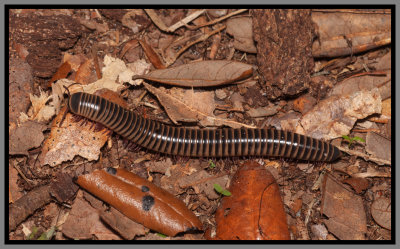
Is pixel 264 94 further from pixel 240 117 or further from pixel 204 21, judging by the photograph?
pixel 204 21

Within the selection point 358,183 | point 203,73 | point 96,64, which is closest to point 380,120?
point 358,183

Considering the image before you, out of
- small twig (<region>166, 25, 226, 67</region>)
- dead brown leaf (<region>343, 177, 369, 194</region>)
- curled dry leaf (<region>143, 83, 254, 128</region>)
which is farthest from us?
small twig (<region>166, 25, 226, 67</region>)

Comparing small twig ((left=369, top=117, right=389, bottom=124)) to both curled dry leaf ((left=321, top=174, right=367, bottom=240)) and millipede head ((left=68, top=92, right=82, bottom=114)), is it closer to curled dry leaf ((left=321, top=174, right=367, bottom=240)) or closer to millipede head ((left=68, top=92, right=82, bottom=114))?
curled dry leaf ((left=321, top=174, right=367, bottom=240))

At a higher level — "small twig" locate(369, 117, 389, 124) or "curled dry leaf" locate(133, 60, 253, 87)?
"curled dry leaf" locate(133, 60, 253, 87)

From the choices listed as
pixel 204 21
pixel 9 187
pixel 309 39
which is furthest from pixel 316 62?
pixel 9 187

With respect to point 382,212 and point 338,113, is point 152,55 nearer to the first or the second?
point 338,113

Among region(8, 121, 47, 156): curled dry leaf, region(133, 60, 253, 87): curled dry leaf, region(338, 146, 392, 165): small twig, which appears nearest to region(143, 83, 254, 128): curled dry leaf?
region(133, 60, 253, 87): curled dry leaf
